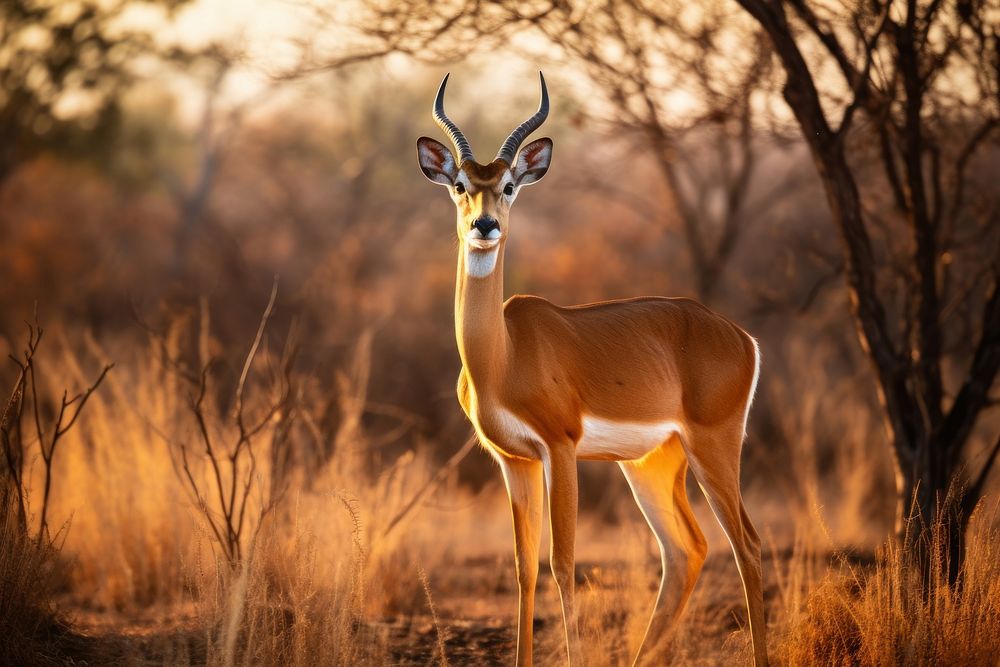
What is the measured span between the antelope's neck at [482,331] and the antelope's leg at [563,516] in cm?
47

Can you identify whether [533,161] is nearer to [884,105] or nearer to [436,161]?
[436,161]

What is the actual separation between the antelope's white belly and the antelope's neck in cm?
59

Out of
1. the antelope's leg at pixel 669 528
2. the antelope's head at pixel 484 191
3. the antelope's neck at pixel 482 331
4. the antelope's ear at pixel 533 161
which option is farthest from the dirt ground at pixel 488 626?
the antelope's ear at pixel 533 161

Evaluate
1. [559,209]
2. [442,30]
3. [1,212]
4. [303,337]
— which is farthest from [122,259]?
[442,30]

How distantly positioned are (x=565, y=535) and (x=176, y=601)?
3.37m

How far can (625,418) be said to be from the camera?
19.6 feet

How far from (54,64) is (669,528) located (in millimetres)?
17431

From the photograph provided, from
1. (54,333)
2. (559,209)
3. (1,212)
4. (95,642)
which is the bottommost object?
(95,642)

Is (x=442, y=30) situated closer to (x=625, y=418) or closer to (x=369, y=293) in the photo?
(x=625, y=418)

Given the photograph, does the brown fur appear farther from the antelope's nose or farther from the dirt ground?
the dirt ground

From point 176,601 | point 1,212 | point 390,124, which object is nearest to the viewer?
point 176,601

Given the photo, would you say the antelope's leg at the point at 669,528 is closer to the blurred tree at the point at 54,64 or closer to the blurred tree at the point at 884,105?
the blurred tree at the point at 884,105

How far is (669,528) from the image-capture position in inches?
257

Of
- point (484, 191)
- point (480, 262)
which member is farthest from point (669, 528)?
point (484, 191)
